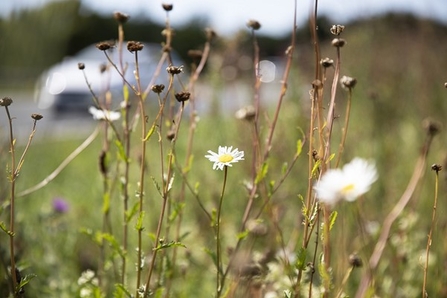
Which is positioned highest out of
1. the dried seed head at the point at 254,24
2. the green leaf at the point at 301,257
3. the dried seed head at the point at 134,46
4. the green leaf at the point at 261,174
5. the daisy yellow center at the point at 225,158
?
the dried seed head at the point at 134,46

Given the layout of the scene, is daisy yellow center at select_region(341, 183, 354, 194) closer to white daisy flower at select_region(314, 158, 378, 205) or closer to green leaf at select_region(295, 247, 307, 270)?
white daisy flower at select_region(314, 158, 378, 205)

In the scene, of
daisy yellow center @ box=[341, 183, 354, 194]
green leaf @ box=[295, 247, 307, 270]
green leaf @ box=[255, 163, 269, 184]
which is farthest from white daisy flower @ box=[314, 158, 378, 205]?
green leaf @ box=[255, 163, 269, 184]

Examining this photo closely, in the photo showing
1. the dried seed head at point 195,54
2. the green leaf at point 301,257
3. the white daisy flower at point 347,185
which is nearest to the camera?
the white daisy flower at point 347,185

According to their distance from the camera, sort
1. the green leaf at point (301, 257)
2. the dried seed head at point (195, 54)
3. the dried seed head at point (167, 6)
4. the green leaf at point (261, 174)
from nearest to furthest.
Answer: the green leaf at point (301, 257), the green leaf at point (261, 174), the dried seed head at point (167, 6), the dried seed head at point (195, 54)

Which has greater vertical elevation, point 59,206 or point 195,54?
point 195,54

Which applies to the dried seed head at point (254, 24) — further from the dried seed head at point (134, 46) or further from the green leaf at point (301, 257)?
the green leaf at point (301, 257)

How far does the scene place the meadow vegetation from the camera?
1.08 m

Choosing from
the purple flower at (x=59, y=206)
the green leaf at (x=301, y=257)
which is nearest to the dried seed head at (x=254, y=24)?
the green leaf at (x=301, y=257)

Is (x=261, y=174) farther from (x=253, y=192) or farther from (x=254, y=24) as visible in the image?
(x=254, y=24)

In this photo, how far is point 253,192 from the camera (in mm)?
1276

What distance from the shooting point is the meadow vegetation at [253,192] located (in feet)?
3.55

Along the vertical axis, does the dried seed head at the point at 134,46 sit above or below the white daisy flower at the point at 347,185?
above

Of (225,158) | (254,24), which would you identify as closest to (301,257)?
(225,158)

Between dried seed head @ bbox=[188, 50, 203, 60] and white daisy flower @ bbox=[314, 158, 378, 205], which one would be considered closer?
white daisy flower @ bbox=[314, 158, 378, 205]
